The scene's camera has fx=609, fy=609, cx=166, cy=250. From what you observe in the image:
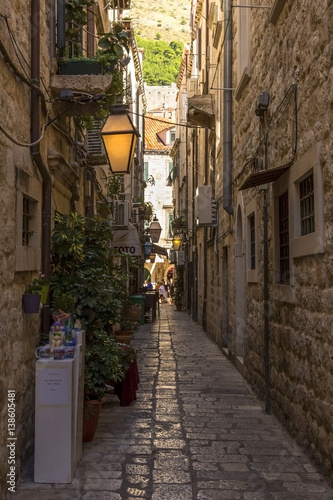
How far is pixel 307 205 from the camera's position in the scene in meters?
5.83

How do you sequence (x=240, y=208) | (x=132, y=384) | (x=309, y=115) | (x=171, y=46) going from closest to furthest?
(x=309, y=115) < (x=132, y=384) < (x=240, y=208) < (x=171, y=46)

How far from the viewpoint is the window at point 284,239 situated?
6918mm

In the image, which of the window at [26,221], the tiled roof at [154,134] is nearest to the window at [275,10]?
the window at [26,221]

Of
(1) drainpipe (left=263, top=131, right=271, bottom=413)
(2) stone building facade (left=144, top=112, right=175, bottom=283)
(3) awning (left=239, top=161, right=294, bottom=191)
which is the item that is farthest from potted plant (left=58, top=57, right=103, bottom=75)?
(2) stone building facade (left=144, top=112, right=175, bottom=283)

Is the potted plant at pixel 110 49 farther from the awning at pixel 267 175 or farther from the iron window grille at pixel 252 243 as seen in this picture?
the iron window grille at pixel 252 243

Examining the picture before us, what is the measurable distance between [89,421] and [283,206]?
127 inches

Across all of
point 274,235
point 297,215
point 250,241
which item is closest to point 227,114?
point 250,241

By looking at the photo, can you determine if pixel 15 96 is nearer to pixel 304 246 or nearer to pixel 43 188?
pixel 43 188

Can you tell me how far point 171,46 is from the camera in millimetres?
107875

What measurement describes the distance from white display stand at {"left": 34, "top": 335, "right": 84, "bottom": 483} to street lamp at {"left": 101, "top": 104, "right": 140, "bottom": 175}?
3109mm

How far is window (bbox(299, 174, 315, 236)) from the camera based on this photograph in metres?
5.62

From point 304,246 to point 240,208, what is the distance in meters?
5.20

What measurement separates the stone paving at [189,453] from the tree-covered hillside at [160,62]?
81.1 meters

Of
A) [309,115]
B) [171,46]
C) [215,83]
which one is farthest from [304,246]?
[171,46]
